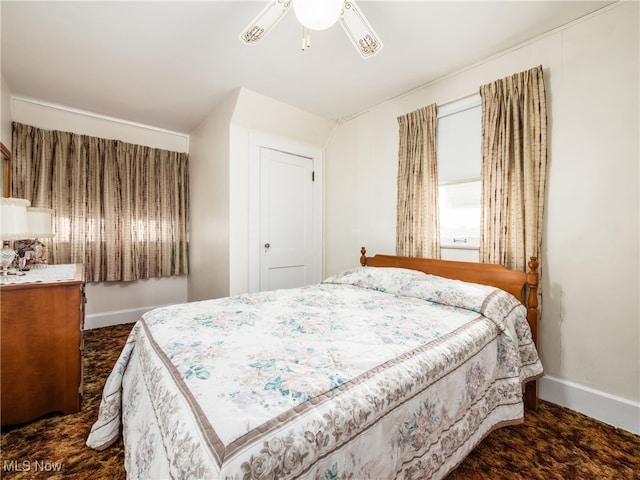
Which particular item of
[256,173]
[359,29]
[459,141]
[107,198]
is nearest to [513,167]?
[459,141]

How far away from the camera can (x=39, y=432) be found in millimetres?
1670

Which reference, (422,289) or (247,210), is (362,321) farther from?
(247,210)

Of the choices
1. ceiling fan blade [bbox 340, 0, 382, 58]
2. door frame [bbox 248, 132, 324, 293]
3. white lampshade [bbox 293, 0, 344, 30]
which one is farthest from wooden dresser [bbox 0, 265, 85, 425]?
ceiling fan blade [bbox 340, 0, 382, 58]

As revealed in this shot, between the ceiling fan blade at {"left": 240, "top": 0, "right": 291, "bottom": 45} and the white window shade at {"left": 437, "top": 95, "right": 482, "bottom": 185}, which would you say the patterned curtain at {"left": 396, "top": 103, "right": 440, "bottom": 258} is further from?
the ceiling fan blade at {"left": 240, "top": 0, "right": 291, "bottom": 45}

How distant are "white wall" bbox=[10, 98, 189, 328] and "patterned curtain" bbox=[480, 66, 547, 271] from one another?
3.77 meters

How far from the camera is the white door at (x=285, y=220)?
10.6 ft

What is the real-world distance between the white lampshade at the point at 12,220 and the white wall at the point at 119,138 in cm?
190

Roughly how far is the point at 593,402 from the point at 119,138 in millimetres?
5109

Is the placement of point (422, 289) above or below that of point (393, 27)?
below

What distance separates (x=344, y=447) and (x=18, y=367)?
204 cm

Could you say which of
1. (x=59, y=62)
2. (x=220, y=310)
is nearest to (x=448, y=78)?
(x=220, y=310)

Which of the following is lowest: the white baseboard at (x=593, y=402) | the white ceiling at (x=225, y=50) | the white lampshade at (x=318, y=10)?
the white baseboard at (x=593, y=402)

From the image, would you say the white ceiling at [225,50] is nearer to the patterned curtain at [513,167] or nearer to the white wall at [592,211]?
the white wall at [592,211]

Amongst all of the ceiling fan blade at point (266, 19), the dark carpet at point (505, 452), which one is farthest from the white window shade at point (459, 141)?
the dark carpet at point (505, 452)
